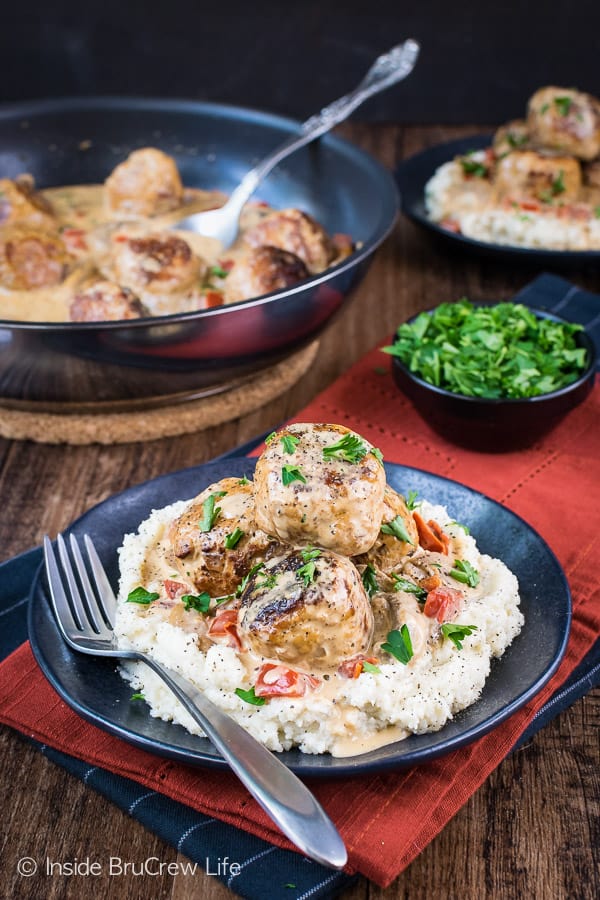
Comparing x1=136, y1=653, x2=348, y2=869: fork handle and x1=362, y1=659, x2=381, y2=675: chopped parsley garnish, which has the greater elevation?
x1=362, y1=659, x2=381, y2=675: chopped parsley garnish

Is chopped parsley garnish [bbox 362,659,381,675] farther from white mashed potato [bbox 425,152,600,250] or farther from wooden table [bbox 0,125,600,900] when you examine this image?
white mashed potato [bbox 425,152,600,250]

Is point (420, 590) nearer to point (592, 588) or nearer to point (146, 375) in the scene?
point (592, 588)

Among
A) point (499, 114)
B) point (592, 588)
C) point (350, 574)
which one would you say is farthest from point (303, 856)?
point (499, 114)

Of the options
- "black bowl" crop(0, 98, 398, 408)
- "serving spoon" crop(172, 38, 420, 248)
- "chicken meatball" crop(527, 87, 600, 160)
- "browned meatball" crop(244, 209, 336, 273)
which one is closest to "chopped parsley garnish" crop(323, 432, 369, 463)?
"black bowl" crop(0, 98, 398, 408)

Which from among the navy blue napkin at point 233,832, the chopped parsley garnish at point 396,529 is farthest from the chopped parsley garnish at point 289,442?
the navy blue napkin at point 233,832

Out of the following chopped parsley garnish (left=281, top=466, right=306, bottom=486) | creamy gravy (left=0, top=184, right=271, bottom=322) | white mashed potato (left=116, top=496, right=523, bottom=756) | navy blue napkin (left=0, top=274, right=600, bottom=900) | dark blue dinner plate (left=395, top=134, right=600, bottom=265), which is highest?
chopped parsley garnish (left=281, top=466, right=306, bottom=486)

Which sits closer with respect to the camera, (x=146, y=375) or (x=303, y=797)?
(x=303, y=797)
